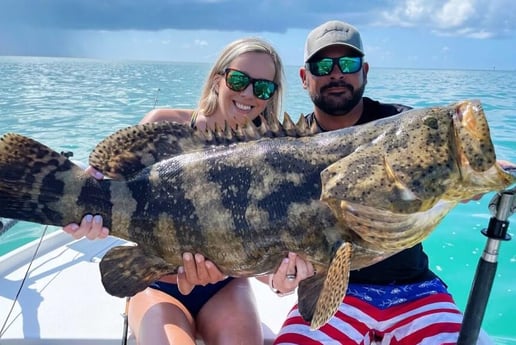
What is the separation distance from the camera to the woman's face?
3533 millimetres

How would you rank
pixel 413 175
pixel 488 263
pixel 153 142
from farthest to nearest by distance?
pixel 153 142 < pixel 488 263 < pixel 413 175

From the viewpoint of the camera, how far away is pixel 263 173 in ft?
7.24

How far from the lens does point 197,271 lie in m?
2.36

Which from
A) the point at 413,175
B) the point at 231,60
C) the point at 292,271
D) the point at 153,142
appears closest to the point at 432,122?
the point at 413,175

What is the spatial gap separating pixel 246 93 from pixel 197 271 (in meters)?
1.63

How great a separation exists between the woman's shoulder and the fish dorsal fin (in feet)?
3.34

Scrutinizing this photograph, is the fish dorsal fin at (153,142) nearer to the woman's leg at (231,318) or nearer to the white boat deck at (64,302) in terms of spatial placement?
the woman's leg at (231,318)

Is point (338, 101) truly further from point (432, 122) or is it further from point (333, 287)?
point (333, 287)

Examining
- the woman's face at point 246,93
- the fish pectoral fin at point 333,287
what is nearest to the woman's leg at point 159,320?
the fish pectoral fin at point 333,287

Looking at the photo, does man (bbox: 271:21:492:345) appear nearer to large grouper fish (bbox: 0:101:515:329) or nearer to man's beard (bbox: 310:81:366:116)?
man's beard (bbox: 310:81:366:116)

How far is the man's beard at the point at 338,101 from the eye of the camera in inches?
124

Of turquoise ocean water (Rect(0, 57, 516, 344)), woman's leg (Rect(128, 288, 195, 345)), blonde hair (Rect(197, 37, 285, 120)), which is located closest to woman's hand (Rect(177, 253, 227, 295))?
woman's leg (Rect(128, 288, 195, 345))

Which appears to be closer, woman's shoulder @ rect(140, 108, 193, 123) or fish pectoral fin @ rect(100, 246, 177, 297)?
fish pectoral fin @ rect(100, 246, 177, 297)

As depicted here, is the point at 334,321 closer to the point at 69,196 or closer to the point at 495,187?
the point at 495,187
